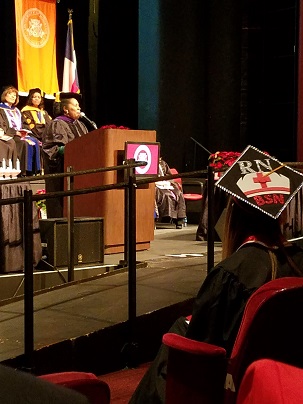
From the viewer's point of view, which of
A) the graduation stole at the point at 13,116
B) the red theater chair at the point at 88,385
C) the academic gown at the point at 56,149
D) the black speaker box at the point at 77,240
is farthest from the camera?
the graduation stole at the point at 13,116

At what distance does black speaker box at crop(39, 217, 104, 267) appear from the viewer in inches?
204

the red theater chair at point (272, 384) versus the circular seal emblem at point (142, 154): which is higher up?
the circular seal emblem at point (142, 154)

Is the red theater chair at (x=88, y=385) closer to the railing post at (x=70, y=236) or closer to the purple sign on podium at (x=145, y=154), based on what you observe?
the railing post at (x=70, y=236)

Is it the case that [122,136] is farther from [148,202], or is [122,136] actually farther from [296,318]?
[296,318]

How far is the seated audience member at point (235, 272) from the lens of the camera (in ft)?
6.15

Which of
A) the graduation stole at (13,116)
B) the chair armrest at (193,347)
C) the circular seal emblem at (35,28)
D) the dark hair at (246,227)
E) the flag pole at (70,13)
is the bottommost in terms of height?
the chair armrest at (193,347)

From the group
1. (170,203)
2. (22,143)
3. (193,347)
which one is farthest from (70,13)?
(193,347)

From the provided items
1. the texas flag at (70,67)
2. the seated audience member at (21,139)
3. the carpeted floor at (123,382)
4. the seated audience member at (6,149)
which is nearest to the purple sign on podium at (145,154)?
the seated audience member at (6,149)

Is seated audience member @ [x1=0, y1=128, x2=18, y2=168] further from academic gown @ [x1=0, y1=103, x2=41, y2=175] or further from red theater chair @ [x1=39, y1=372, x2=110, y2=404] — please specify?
red theater chair @ [x1=39, y1=372, x2=110, y2=404]

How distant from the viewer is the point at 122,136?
592cm

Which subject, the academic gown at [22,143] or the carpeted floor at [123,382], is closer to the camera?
the carpeted floor at [123,382]

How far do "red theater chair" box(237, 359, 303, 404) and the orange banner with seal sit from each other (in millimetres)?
10692

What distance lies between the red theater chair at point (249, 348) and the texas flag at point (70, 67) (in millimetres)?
10838

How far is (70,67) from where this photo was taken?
12375mm
